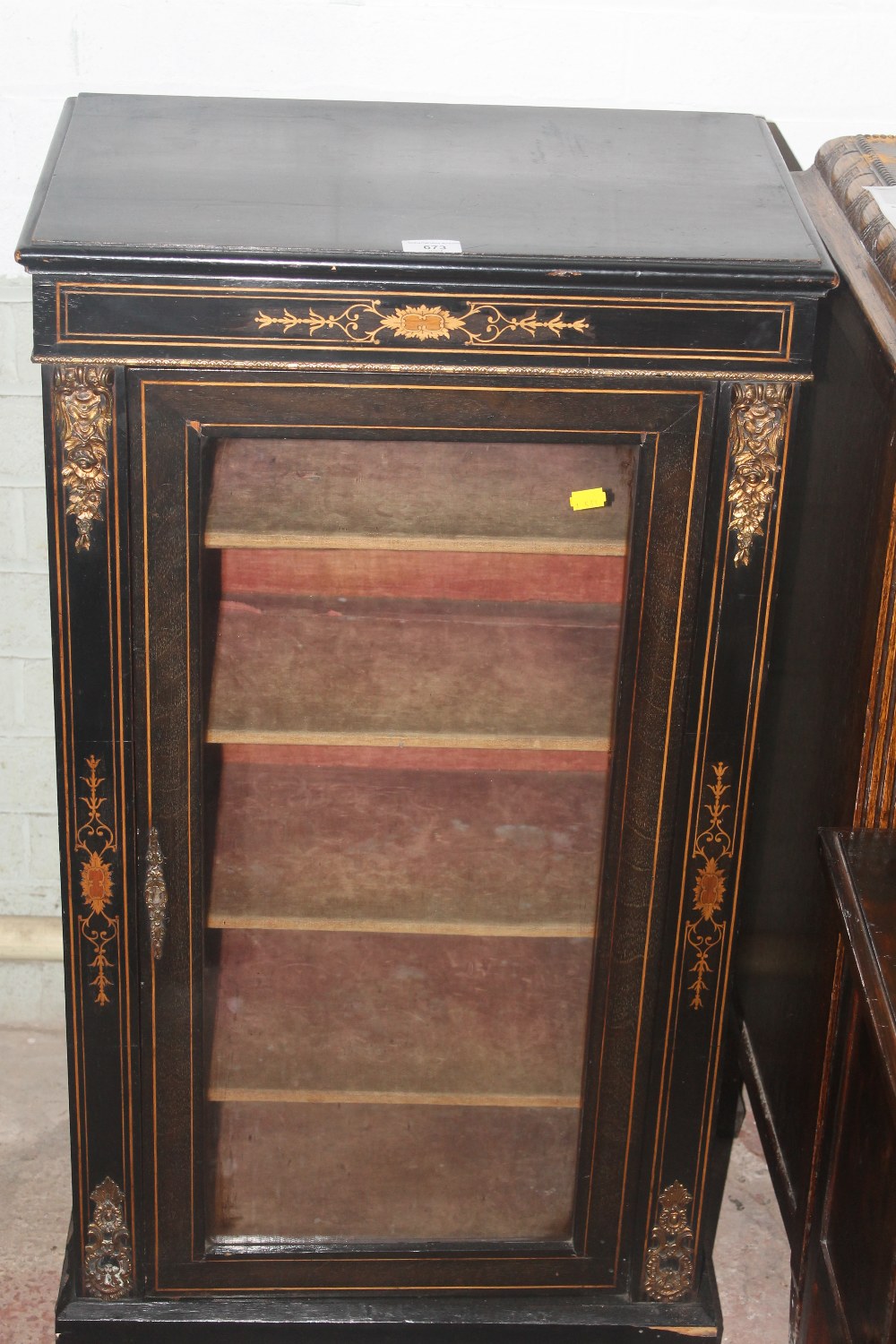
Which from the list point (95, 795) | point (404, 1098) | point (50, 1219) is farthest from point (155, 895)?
point (50, 1219)

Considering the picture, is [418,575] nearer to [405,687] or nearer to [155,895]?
Answer: [405,687]

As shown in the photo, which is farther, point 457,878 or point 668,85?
point 668,85

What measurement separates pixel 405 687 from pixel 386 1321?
2.98 feet

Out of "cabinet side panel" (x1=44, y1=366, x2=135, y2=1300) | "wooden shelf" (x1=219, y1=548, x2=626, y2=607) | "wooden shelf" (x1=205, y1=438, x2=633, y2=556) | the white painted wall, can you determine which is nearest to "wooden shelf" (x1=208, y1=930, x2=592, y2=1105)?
"cabinet side panel" (x1=44, y1=366, x2=135, y2=1300)

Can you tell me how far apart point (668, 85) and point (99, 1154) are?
1794 millimetres

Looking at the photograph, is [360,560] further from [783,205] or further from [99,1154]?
[99,1154]

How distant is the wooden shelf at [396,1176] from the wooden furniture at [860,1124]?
381 millimetres

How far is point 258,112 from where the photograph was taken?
214cm

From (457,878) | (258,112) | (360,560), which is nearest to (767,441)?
(360,560)

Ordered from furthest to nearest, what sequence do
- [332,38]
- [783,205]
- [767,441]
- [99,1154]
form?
[332,38]
[99,1154]
[783,205]
[767,441]

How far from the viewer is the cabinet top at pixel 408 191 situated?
1707mm

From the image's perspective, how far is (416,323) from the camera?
1726 millimetres

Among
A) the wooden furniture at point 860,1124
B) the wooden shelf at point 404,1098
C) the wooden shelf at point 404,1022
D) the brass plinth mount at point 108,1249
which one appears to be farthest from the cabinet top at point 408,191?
the brass plinth mount at point 108,1249

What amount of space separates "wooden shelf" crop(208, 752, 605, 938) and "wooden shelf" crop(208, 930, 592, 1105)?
77 mm
